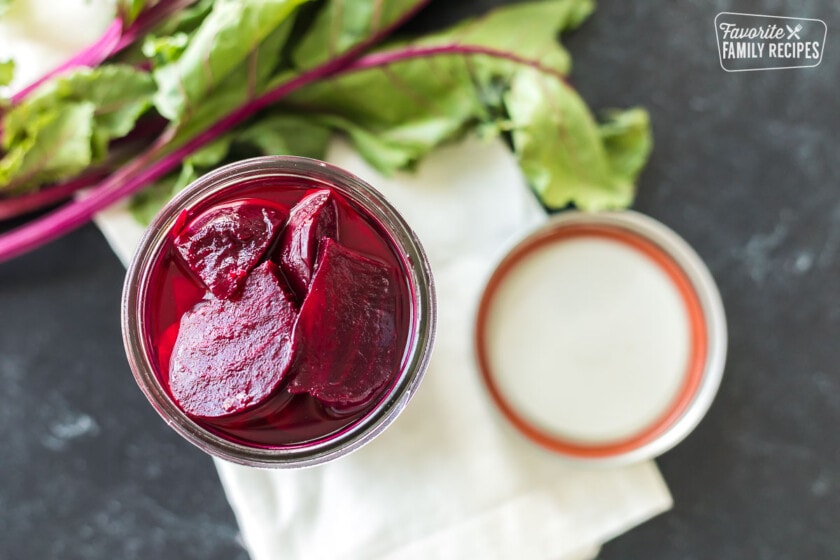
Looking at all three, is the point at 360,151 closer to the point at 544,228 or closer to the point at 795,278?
the point at 544,228

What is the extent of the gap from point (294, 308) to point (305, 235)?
0.26 ft

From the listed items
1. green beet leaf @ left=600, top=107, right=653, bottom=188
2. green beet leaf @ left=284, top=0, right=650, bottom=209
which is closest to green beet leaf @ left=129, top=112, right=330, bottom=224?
green beet leaf @ left=284, top=0, right=650, bottom=209

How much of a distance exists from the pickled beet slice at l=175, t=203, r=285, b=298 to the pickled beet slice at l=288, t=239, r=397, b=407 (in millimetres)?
76

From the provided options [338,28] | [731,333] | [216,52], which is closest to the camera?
[216,52]

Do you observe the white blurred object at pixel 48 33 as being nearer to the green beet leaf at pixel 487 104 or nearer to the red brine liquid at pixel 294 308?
the green beet leaf at pixel 487 104

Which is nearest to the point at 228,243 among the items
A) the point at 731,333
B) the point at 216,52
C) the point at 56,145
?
the point at 216,52

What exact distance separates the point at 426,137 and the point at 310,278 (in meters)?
0.46

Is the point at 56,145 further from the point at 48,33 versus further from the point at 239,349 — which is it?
the point at 239,349

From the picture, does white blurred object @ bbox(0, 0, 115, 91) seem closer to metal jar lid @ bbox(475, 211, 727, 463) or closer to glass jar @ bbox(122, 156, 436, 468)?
glass jar @ bbox(122, 156, 436, 468)

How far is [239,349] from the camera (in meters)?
0.76

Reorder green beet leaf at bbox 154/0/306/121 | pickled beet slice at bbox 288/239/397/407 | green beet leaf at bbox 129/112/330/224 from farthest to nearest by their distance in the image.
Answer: green beet leaf at bbox 129/112/330/224
green beet leaf at bbox 154/0/306/121
pickled beet slice at bbox 288/239/397/407

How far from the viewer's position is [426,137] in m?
1.15

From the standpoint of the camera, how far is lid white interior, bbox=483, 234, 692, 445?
46.4 inches

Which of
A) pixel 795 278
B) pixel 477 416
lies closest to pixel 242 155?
pixel 477 416
